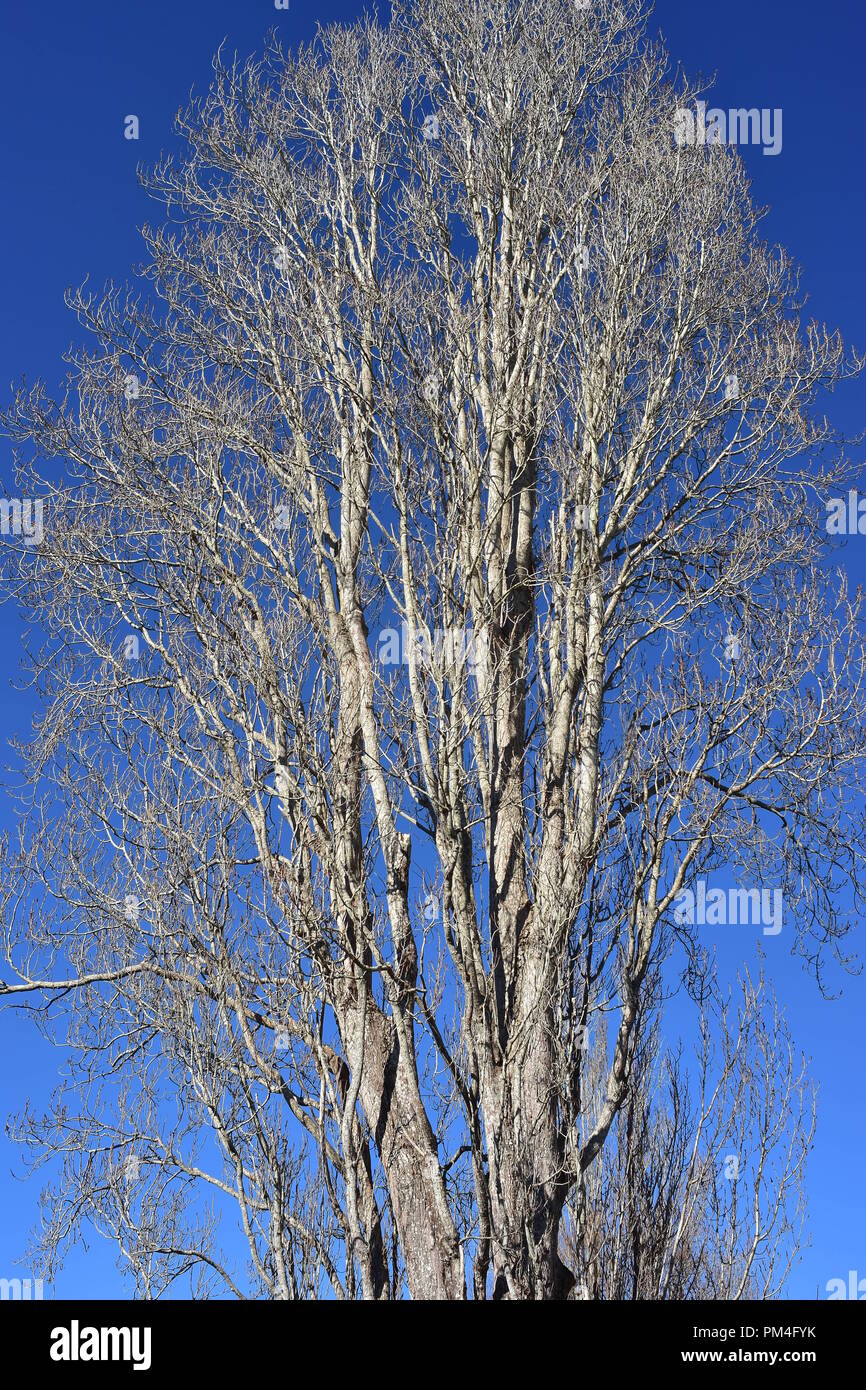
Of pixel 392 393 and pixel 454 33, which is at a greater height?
pixel 454 33

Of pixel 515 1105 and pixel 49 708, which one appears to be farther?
pixel 49 708

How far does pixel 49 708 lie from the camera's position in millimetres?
9234

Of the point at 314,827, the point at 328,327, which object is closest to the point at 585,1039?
the point at 314,827

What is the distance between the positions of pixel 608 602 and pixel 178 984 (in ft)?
12.3

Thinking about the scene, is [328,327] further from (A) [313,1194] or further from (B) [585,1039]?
(A) [313,1194]

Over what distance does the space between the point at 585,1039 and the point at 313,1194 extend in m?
1.89

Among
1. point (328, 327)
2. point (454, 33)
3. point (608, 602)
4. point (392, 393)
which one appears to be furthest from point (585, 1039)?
point (454, 33)
